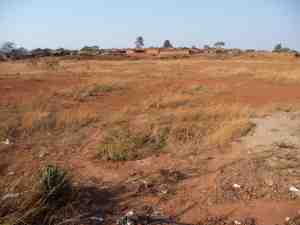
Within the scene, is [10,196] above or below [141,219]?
above

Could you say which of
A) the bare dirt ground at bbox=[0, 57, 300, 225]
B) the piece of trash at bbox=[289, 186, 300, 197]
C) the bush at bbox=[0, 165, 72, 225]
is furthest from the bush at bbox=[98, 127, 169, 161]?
the piece of trash at bbox=[289, 186, 300, 197]

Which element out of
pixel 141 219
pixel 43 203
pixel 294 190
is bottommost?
pixel 294 190

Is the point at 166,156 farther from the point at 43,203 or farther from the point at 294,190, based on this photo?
the point at 43,203

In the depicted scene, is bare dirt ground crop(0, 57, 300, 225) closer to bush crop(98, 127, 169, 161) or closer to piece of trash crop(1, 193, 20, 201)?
bush crop(98, 127, 169, 161)

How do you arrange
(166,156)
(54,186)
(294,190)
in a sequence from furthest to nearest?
1. (166,156)
2. (294,190)
3. (54,186)

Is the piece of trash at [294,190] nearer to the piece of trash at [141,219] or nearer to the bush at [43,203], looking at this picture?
the piece of trash at [141,219]

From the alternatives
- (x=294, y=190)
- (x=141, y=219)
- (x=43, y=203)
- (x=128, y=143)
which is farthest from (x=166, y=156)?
(x=43, y=203)

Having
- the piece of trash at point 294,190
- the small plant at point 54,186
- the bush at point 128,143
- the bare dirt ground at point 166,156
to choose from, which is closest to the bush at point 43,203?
the small plant at point 54,186

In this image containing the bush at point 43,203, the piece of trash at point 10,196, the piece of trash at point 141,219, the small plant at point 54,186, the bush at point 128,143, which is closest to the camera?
the bush at point 43,203

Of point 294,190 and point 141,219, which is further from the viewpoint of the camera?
point 294,190

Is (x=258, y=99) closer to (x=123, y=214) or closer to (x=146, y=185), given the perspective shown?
(x=146, y=185)

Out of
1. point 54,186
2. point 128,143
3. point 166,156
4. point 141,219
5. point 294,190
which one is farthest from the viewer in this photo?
point 128,143

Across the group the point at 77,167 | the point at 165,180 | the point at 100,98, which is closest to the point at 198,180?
the point at 165,180

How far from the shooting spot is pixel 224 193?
12.8 ft
